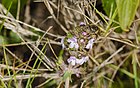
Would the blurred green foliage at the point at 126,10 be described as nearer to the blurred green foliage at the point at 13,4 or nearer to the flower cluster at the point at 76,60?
the flower cluster at the point at 76,60

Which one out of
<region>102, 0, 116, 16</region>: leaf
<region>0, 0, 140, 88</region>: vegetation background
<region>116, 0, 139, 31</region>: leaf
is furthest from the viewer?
<region>0, 0, 140, 88</region>: vegetation background

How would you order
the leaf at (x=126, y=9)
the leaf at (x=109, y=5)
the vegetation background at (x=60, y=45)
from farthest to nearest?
the vegetation background at (x=60, y=45) < the leaf at (x=109, y=5) < the leaf at (x=126, y=9)

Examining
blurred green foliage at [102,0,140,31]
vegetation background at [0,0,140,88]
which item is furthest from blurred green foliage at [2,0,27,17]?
blurred green foliage at [102,0,140,31]

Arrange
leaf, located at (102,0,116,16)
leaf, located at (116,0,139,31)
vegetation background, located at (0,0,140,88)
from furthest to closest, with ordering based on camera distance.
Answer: vegetation background, located at (0,0,140,88) < leaf, located at (102,0,116,16) < leaf, located at (116,0,139,31)

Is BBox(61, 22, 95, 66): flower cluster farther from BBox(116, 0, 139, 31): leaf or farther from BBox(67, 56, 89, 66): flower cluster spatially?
BBox(116, 0, 139, 31): leaf

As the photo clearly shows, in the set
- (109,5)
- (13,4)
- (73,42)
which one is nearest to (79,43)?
(73,42)

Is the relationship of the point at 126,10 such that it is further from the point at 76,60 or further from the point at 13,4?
the point at 13,4

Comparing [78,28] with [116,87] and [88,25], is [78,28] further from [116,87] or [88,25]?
[116,87]

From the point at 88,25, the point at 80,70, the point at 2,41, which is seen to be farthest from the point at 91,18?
the point at 2,41

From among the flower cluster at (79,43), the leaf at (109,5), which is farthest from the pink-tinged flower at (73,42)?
the leaf at (109,5)
